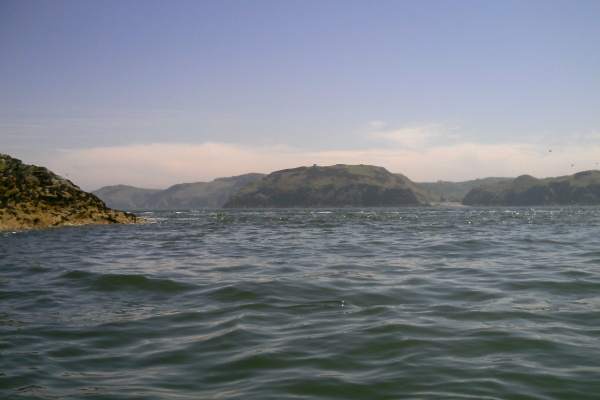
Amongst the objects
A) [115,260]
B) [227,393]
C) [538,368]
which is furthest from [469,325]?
[115,260]

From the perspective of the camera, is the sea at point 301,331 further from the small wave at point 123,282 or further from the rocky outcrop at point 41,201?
the rocky outcrop at point 41,201

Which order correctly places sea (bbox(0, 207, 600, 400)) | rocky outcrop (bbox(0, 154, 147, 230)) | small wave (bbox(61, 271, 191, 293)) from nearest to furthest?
sea (bbox(0, 207, 600, 400)), small wave (bbox(61, 271, 191, 293)), rocky outcrop (bbox(0, 154, 147, 230))

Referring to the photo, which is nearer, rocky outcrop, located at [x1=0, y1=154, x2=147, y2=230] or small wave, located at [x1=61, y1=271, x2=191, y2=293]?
small wave, located at [x1=61, y1=271, x2=191, y2=293]

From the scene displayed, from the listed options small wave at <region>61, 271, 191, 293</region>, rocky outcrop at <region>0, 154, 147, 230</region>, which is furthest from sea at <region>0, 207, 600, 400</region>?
rocky outcrop at <region>0, 154, 147, 230</region>

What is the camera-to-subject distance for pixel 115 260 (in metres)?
14.3

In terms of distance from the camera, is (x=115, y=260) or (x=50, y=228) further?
(x=50, y=228)

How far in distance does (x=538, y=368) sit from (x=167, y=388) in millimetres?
3950

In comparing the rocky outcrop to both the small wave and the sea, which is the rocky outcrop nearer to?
the sea

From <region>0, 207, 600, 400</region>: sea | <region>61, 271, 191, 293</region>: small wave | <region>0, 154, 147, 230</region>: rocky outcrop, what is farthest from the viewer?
<region>0, 154, 147, 230</region>: rocky outcrop

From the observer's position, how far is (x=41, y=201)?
31391mm

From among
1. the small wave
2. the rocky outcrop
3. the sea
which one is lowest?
the sea

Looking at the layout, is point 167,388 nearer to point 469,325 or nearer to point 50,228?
point 469,325

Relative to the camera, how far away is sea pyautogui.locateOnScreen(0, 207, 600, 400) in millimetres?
4695

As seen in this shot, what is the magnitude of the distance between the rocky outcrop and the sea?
710 inches
